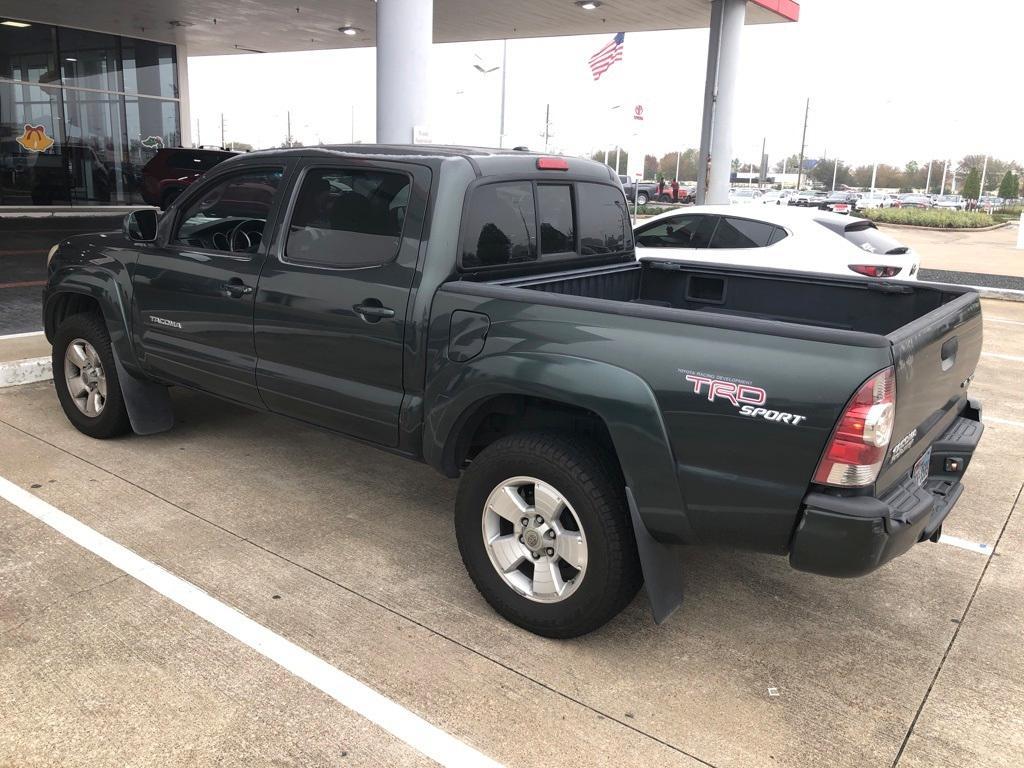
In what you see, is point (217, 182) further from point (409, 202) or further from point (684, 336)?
point (684, 336)

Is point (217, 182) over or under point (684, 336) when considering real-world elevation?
over

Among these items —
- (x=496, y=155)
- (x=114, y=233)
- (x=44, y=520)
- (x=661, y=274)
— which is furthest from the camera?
(x=114, y=233)

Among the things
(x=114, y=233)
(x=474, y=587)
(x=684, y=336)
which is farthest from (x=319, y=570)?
(x=114, y=233)

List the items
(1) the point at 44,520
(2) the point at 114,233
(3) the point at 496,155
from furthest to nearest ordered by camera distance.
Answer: (2) the point at 114,233, (1) the point at 44,520, (3) the point at 496,155

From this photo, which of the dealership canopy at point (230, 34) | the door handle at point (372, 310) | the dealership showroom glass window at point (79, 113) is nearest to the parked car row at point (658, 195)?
the dealership canopy at point (230, 34)

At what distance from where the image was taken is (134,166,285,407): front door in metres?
4.37

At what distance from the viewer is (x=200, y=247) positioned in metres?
4.79

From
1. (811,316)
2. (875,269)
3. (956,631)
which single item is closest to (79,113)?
(875,269)

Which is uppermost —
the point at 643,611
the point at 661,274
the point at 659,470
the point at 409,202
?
the point at 409,202

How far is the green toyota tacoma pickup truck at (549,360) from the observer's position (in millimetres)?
2738

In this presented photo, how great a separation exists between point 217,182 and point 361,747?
3131mm

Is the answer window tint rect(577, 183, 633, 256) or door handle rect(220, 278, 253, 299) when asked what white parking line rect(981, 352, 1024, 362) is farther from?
door handle rect(220, 278, 253, 299)

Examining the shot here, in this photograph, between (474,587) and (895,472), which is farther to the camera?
(474,587)

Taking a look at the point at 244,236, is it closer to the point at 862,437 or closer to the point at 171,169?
the point at 862,437
